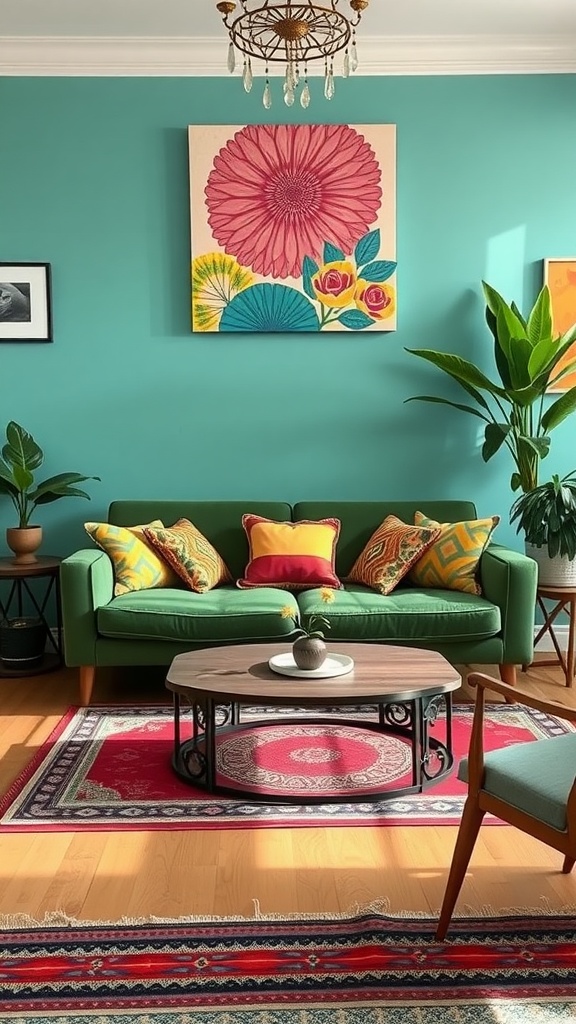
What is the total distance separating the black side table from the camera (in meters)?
4.44

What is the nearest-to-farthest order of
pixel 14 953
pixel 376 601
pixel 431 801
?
pixel 14 953
pixel 431 801
pixel 376 601

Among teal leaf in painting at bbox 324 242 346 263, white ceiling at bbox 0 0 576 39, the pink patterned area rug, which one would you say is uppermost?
white ceiling at bbox 0 0 576 39

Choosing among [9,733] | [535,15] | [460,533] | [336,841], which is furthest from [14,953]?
[535,15]

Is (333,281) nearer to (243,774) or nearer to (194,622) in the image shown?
(194,622)

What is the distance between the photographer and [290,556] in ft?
14.3

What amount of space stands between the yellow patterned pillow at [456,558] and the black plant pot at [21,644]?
1.80m

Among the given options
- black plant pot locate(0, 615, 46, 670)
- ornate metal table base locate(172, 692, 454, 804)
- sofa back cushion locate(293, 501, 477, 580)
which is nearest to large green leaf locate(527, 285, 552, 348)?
sofa back cushion locate(293, 501, 477, 580)

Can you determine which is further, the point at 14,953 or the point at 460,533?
the point at 460,533

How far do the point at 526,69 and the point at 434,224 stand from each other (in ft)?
2.83

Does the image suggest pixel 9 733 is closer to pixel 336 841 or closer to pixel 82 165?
pixel 336 841

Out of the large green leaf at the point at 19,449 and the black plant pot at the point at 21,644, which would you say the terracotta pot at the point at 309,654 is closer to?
the black plant pot at the point at 21,644

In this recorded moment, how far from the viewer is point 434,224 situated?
4840 mm

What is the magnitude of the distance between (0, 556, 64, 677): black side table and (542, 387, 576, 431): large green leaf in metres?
2.37

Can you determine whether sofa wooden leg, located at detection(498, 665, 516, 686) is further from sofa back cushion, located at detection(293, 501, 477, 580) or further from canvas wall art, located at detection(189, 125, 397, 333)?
canvas wall art, located at detection(189, 125, 397, 333)
